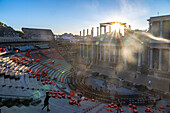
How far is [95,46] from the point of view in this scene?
137 ft

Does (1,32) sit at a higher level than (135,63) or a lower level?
higher

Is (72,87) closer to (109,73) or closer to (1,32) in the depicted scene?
(109,73)

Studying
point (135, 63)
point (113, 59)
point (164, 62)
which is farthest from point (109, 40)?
point (164, 62)

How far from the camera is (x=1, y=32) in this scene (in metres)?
44.1

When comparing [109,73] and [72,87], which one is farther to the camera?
[109,73]

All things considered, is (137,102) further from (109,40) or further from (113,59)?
(109,40)

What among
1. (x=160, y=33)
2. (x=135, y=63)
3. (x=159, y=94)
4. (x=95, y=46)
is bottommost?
(x=159, y=94)

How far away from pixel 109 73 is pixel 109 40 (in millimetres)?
10612

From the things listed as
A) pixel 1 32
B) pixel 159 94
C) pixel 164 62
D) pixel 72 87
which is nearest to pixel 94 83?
pixel 72 87

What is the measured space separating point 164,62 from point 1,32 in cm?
4972

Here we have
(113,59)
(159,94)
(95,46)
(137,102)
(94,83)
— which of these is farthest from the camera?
(95,46)

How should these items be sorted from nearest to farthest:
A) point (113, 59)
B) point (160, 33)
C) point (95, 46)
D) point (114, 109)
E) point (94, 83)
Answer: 1. point (114, 109)
2. point (94, 83)
3. point (160, 33)
4. point (113, 59)
5. point (95, 46)

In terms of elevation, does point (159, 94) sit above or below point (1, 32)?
below

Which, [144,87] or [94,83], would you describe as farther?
[94,83]
